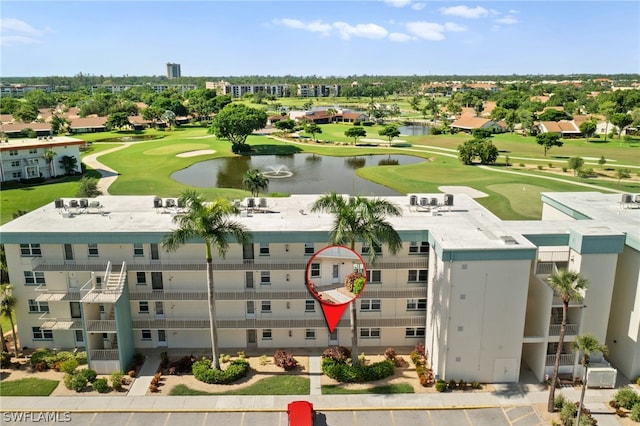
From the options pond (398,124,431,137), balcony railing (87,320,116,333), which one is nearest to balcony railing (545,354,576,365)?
balcony railing (87,320,116,333)

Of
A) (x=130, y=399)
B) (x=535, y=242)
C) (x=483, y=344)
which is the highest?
(x=535, y=242)

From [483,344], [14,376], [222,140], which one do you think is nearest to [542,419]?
[483,344]

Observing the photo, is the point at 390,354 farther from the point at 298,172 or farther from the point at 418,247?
the point at 298,172

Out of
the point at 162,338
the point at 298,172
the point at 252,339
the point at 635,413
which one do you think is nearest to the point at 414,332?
the point at 252,339

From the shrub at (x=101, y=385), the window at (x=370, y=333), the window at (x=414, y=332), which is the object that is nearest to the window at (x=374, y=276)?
the window at (x=370, y=333)

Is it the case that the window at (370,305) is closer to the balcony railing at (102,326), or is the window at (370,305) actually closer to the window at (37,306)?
the balcony railing at (102,326)

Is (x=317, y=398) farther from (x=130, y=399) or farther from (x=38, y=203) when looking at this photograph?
(x=38, y=203)
